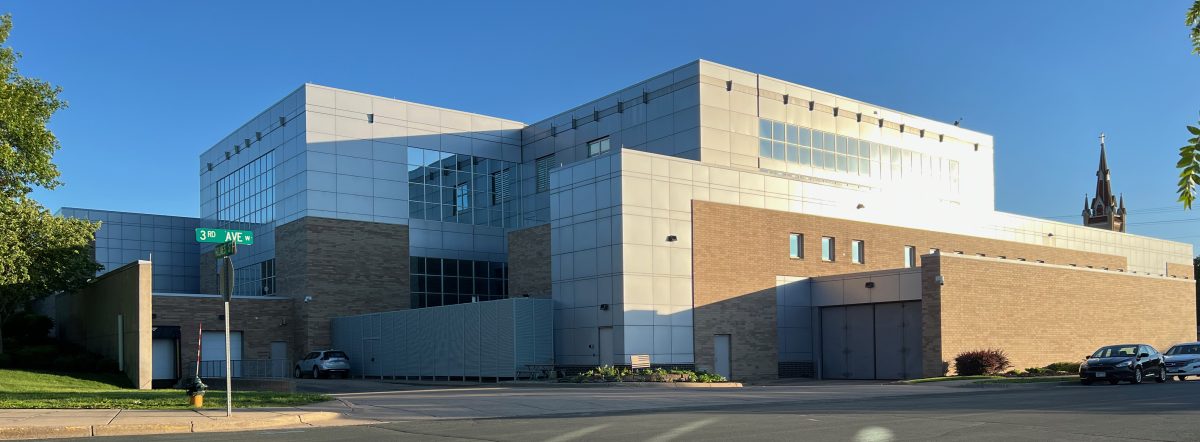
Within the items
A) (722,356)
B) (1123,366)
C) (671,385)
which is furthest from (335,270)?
(1123,366)

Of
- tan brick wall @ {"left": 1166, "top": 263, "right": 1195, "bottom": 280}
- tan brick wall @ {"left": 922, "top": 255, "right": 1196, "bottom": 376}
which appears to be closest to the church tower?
tan brick wall @ {"left": 1166, "top": 263, "right": 1195, "bottom": 280}

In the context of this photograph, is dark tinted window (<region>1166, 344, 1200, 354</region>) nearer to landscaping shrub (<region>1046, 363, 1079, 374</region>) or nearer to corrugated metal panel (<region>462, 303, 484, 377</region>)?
landscaping shrub (<region>1046, 363, 1079, 374</region>)

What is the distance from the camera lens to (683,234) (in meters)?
38.6

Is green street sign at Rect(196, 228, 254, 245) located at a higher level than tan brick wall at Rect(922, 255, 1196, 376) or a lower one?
higher

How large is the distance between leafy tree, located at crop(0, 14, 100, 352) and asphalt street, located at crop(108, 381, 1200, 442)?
17954 mm

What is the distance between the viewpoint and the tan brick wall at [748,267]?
3894 cm

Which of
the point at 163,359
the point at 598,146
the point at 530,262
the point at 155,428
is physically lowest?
the point at 163,359

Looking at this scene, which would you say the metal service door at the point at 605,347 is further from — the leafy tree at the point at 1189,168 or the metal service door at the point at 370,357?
the leafy tree at the point at 1189,168

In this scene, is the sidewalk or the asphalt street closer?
the asphalt street

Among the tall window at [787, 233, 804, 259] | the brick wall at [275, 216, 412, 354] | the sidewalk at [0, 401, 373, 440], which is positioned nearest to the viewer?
the sidewalk at [0, 401, 373, 440]

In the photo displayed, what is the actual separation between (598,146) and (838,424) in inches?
1362

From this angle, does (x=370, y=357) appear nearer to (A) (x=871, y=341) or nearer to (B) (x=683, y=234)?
(B) (x=683, y=234)

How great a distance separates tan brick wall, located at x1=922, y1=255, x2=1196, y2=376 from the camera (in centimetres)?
3672

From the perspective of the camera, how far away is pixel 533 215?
53562 mm
